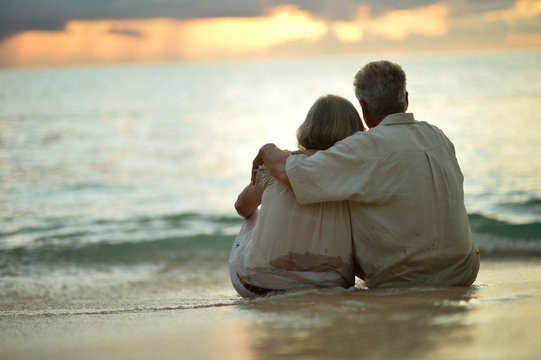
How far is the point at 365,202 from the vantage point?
130 inches

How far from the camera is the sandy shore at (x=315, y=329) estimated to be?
7.07 ft

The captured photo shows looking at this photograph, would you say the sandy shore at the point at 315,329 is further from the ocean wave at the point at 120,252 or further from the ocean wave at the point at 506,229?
the ocean wave at the point at 506,229

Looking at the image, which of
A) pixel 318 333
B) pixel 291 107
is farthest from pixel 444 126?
pixel 318 333

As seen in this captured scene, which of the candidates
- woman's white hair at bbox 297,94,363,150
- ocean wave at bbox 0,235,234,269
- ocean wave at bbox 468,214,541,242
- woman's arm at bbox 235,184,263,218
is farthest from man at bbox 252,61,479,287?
ocean wave at bbox 468,214,541,242

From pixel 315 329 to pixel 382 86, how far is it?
5.07ft

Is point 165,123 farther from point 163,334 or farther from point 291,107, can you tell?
point 163,334

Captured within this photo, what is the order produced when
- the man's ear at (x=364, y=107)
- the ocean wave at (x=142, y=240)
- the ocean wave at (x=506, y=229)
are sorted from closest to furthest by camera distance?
the man's ear at (x=364, y=107) < the ocean wave at (x=142, y=240) < the ocean wave at (x=506, y=229)

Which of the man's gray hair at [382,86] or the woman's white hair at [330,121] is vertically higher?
the man's gray hair at [382,86]

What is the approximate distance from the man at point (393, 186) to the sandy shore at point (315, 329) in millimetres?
197

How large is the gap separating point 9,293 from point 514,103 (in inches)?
1038

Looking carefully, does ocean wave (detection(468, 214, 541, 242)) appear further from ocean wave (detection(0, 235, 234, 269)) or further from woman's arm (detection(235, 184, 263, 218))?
woman's arm (detection(235, 184, 263, 218))

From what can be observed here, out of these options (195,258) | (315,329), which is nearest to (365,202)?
(315,329)

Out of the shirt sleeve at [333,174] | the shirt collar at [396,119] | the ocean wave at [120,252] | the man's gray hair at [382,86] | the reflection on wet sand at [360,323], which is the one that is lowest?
the ocean wave at [120,252]

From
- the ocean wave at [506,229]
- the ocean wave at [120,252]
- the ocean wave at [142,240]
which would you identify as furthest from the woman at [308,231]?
the ocean wave at [506,229]
